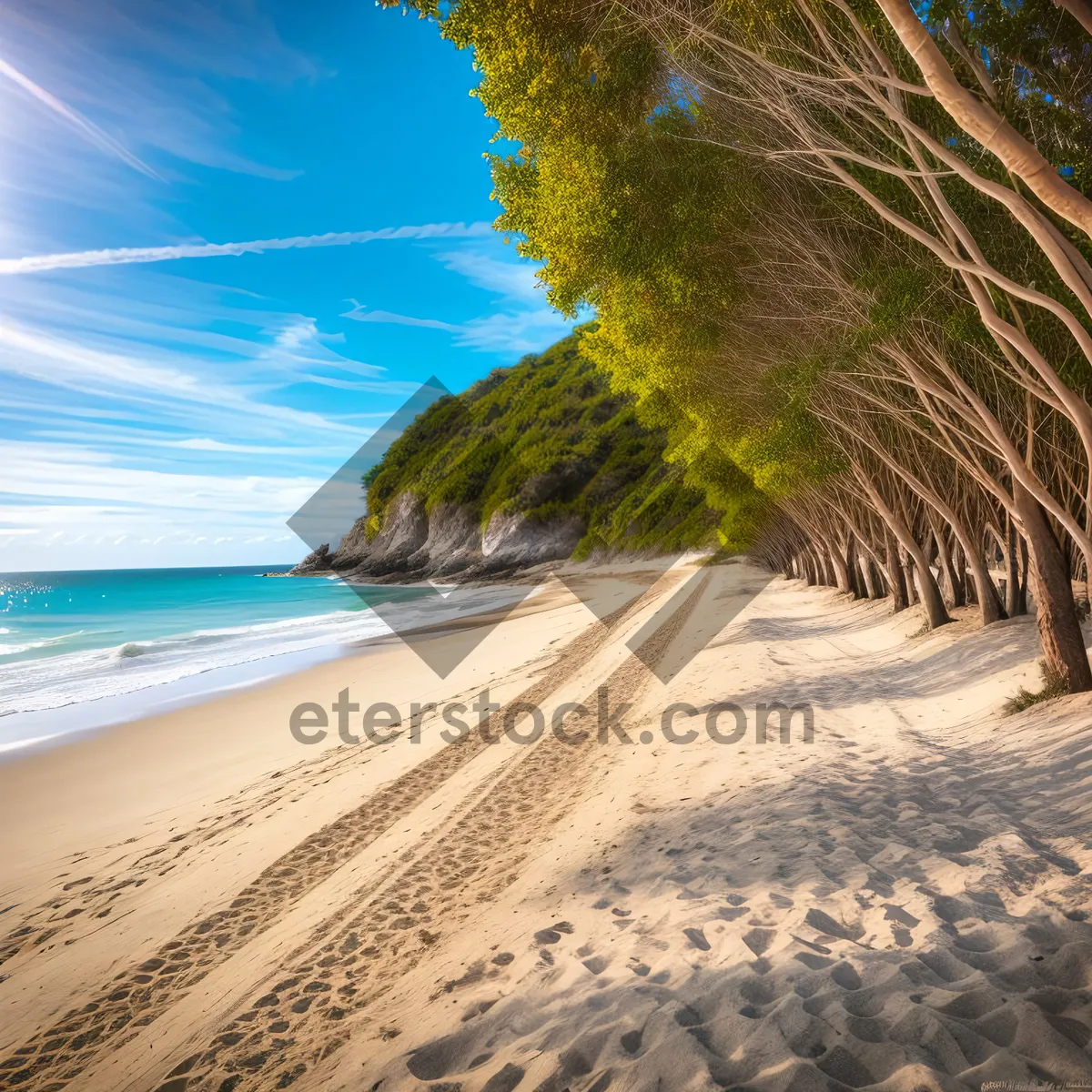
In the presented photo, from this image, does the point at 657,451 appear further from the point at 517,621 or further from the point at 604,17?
Answer: the point at 604,17

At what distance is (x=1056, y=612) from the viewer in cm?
837

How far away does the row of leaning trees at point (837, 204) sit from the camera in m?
5.74

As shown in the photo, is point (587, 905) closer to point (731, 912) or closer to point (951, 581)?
point (731, 912)

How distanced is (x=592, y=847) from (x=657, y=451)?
7531 centimetres

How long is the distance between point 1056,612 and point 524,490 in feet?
224

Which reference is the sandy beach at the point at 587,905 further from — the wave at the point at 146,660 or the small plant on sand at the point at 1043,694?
the wave at the point at 146,660

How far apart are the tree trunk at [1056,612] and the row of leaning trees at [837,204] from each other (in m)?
0.03

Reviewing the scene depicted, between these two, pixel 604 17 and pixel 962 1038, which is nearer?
pixel 962 1038

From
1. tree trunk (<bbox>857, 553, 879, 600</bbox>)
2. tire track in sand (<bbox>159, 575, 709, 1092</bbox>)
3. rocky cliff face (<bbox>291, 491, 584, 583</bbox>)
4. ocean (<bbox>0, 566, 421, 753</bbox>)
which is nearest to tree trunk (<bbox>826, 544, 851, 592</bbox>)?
tree trunk (<bbox>857, 553, 879, 600</bbox>)

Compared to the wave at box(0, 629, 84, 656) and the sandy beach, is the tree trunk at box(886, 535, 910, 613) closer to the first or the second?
the sandy beach

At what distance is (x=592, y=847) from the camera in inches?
233

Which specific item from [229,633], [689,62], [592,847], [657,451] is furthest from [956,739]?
[657,451]

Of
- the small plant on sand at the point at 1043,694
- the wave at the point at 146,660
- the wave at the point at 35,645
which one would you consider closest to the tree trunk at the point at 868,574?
the small plant on sand at the point at 1043,694

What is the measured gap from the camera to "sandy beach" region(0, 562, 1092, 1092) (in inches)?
126
